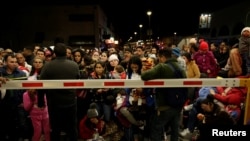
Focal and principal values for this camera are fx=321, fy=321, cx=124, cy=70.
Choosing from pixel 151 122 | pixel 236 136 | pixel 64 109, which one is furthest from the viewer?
pixel 151 122

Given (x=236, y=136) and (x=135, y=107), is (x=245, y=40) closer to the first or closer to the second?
(x=135, y=107)

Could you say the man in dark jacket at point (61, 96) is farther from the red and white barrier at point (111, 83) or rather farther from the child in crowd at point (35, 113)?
the child in crowd at point (35, 113)

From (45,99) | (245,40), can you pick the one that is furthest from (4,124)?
(245,40)

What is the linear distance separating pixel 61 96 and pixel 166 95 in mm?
1731

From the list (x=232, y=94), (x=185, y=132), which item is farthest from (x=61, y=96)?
(x=232, y=94)

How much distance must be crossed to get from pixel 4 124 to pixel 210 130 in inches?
169

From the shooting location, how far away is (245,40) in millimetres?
7430

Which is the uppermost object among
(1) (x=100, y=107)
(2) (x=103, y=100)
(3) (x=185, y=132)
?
(2) (x=103, y=100)

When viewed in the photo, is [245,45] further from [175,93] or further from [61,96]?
[61,96]

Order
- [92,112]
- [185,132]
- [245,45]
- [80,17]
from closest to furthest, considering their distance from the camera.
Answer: [92,112], [185,132], [245,45], [80,17]

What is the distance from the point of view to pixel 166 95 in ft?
17.3

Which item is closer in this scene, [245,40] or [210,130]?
[210,130]

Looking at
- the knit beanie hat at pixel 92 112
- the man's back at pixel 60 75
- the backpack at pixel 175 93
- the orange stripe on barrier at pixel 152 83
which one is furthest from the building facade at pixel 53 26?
the orange stripe on barrier at pixel 152 83

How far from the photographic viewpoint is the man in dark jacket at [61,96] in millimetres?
Result: 5191
